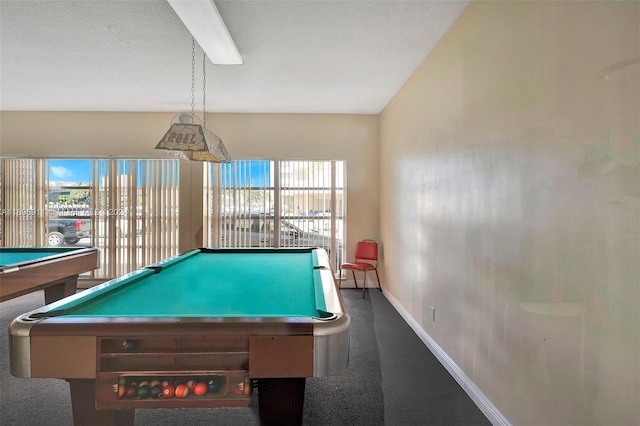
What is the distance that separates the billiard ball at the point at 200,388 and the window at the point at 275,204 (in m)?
3.76

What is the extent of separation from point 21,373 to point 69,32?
270 cm

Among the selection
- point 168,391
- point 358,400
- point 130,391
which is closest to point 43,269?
point 130,391

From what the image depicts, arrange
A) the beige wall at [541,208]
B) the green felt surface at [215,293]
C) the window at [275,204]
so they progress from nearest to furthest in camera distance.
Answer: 1. the beige wall at [541,208]
2. the green felt surface at [215,293]
3. the window at [275,204]

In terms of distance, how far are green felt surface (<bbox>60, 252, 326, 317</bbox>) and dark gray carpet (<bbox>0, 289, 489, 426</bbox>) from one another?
818mm

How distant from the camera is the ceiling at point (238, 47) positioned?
226cm

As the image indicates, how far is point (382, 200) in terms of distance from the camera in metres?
4.70

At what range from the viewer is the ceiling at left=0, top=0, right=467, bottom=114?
2263 mm

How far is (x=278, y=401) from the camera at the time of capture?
4.31 ft

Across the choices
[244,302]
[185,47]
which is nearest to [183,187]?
[185,47]

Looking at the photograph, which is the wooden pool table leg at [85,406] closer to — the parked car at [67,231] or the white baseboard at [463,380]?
the white baseboard at [463,380]

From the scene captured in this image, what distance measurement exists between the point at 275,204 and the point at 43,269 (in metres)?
2.91

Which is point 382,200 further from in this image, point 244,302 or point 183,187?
point 244,302

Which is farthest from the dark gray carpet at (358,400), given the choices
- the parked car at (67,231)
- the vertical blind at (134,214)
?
the parked car at (67,231)

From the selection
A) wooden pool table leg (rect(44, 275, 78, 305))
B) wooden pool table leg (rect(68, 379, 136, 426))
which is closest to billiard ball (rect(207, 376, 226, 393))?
wooden pool table leg (rect(68, 379, 136, 426))
